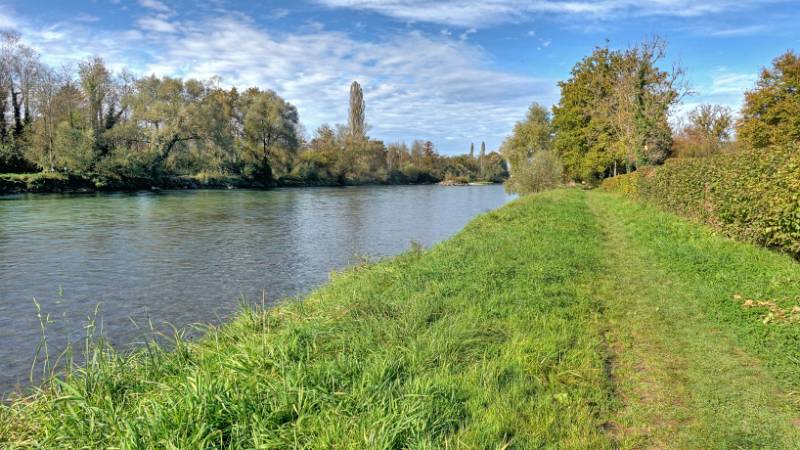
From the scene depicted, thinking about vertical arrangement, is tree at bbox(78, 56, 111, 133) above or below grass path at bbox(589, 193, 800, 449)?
above

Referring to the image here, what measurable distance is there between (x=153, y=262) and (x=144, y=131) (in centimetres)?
4469

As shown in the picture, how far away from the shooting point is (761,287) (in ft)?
24.3

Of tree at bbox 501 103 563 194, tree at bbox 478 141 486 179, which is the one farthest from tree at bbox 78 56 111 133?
tree at bbox 478 141 486 179

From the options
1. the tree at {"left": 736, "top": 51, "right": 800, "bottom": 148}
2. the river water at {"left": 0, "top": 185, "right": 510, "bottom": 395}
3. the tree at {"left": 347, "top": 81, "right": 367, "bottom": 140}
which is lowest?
the river water at {"left": 0, "top": 185, "right": 510, "bottom": 395}

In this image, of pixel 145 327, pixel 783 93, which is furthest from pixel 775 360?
pixel 783 93

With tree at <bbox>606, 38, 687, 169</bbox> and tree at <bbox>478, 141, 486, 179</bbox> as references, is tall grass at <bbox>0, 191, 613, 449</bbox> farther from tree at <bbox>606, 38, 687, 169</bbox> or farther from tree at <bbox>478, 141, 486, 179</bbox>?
tree at <bbox>478, 141, 486, 179</bbox>

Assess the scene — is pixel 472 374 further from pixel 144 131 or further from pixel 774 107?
pixel 144 131

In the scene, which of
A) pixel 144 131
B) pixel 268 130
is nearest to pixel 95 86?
pixel 144 131

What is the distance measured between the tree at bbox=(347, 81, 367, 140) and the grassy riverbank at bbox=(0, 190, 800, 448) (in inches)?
3528

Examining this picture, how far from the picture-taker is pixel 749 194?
1037cm

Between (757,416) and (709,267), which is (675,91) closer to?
(709,267)

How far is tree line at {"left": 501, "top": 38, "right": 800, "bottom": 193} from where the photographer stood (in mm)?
35531

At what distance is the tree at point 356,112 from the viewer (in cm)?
9519

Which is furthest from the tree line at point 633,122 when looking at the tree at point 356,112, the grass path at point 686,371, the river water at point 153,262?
the tree at point 356,112
